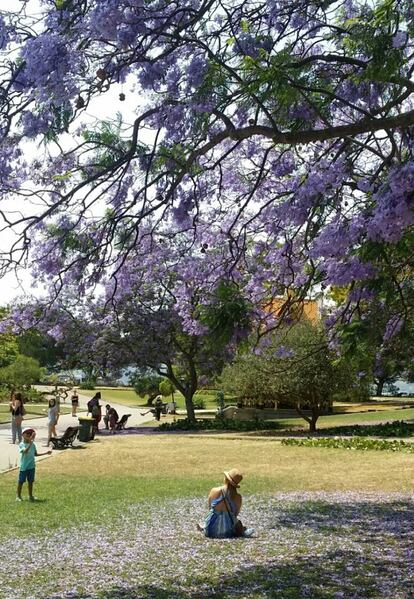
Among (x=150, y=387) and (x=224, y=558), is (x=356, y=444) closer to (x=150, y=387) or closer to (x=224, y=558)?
(x=224, y=558)

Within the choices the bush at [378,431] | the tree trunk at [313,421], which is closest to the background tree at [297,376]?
the tree trunk at [313,421]

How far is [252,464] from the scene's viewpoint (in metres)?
16.3

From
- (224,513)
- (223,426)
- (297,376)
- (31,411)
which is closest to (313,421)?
(297,376)

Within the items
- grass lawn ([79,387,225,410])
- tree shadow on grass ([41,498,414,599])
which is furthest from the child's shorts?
grass lawn ([79,387,225,410])

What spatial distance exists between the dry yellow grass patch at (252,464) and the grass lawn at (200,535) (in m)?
0.05

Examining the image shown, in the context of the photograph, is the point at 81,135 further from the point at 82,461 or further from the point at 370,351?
the point at 82,461

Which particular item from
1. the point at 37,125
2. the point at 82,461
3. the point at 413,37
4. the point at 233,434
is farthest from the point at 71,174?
the point at 233,434

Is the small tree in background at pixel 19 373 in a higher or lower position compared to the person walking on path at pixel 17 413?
higher

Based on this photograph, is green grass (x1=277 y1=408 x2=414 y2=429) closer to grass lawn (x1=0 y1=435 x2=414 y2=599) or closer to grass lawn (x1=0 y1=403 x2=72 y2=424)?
grass lawn (x1=0 y1=403 x2=72 y2=424)

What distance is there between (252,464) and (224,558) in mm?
8930

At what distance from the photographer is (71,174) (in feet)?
25.6

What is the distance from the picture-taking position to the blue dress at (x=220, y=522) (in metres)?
8.53

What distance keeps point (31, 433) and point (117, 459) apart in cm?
649

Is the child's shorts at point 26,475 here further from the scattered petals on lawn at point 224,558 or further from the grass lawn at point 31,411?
the grass lawn at point 31,411
